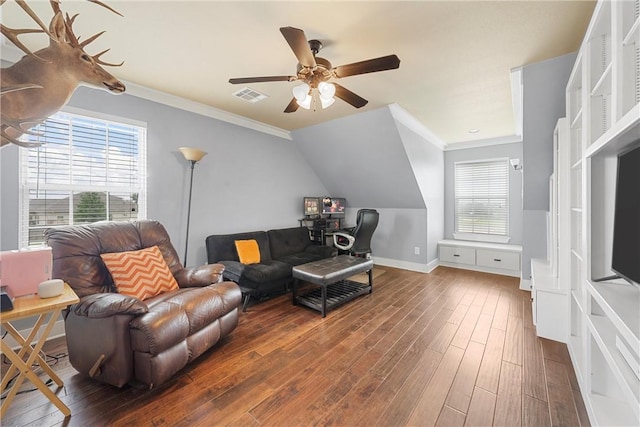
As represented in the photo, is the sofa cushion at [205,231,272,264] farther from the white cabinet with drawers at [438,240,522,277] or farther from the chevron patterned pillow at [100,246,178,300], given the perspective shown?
the white cabinet with drawers at [438,240,522,277]

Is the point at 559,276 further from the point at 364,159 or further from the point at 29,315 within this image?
the point at 29,315

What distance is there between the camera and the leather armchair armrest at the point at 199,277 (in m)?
2.34

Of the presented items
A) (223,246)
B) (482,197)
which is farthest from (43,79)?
(482,197)

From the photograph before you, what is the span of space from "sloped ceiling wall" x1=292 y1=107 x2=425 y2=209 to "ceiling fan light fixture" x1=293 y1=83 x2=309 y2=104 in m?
1.68

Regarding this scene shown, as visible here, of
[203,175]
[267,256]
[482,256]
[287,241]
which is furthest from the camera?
[482,256]

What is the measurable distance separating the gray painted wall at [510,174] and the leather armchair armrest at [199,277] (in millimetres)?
4788

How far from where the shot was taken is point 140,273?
208 centimetres

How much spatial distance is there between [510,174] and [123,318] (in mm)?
5751

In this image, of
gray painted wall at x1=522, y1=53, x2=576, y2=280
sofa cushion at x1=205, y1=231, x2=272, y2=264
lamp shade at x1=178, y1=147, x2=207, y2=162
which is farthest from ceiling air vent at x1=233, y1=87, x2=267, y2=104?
gray painted wall at x1=522, y1=53, x2=576, y2=280

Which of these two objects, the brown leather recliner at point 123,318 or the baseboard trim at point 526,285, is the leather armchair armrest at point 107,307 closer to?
the brown leather recliner at point 123,318

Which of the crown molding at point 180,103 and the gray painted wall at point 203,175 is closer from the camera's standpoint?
the crown molding at point 180,103

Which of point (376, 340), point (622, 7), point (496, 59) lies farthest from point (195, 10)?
point (376, 340)

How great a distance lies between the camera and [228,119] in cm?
370

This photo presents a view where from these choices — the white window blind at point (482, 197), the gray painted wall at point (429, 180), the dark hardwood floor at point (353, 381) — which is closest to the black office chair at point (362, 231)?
the gray painted wall at point (429, 180)
